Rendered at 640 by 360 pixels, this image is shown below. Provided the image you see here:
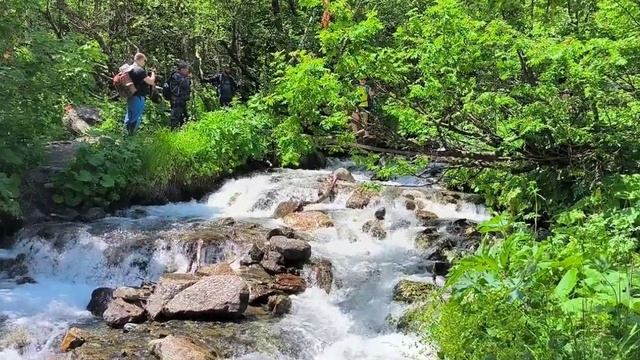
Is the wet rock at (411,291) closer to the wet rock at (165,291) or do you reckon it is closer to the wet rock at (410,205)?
the wet rock at (165,291)

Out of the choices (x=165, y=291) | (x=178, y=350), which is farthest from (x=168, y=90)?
(x=178, y=350)

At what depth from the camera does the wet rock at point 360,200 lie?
1280 cm

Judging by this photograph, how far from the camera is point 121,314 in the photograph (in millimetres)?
8016

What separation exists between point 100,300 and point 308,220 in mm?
4177

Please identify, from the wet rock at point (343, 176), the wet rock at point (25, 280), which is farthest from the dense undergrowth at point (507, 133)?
the wet rock at point (343, 176)

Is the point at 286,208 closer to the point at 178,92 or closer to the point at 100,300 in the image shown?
the point at 178,92

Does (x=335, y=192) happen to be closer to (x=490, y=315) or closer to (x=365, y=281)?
(x=365, y=281)

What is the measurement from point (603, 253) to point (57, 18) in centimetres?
1789

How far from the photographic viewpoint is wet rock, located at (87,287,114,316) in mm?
8461

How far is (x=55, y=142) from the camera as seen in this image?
45.6ft

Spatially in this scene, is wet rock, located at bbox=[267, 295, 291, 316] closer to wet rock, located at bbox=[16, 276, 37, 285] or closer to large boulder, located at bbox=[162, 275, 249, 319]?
large boulder, located at bbox=[162, 275, 249, 319]

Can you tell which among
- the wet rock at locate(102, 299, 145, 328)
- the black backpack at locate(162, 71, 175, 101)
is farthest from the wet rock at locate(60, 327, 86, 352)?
the black backpack at locate(162, 71, 175, 101)

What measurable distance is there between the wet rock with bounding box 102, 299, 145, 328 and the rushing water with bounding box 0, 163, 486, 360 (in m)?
0.48

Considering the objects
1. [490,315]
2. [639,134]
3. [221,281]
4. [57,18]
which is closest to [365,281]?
[221,281]
